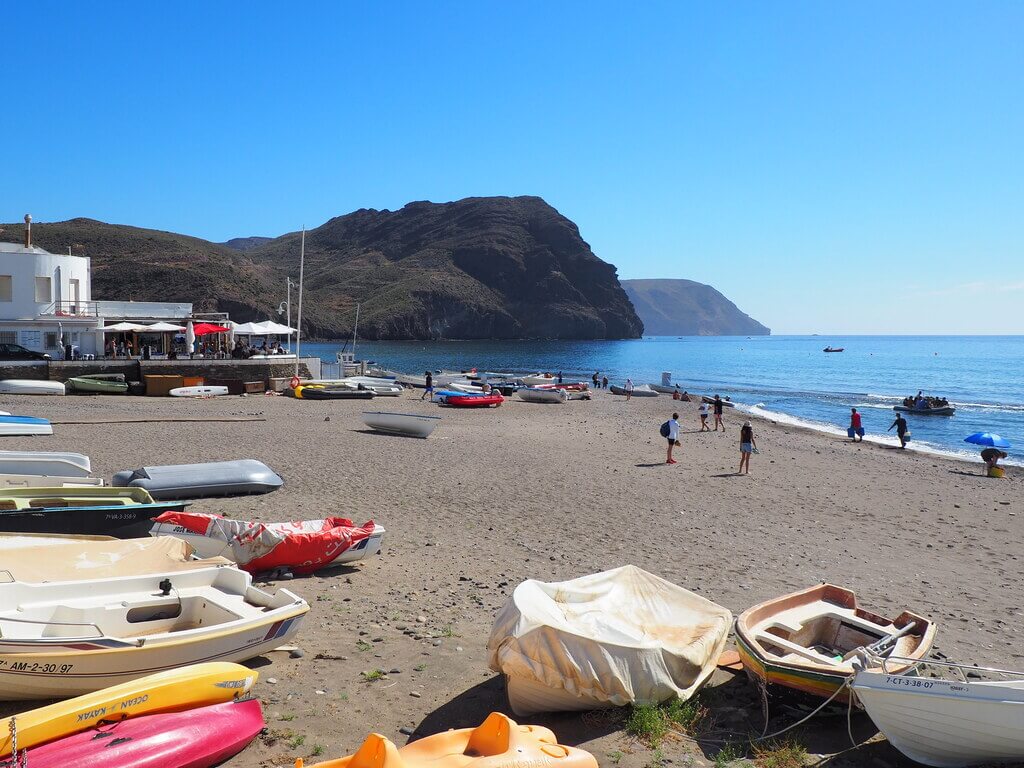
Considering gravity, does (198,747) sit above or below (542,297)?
below

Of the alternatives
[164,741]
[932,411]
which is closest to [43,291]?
[164,741]

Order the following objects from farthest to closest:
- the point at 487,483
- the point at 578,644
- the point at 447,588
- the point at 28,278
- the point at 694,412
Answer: the point at 694,412 → the point at 28,278 → the point at 487,483 → the point at 447,588 → the point at 578,644

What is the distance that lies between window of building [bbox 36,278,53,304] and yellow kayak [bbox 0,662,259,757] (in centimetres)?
3354

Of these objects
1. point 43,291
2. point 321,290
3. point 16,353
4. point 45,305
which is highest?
point 321,290

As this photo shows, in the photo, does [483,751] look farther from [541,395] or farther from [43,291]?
[541,395]

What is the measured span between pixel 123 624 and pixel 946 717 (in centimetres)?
693

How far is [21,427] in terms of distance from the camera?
19.3 metres

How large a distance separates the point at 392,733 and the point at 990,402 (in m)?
65.1

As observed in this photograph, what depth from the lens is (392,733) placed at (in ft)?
19.6

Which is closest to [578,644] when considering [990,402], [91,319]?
[91,319]

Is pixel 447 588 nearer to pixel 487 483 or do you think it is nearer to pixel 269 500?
pixel 269 500

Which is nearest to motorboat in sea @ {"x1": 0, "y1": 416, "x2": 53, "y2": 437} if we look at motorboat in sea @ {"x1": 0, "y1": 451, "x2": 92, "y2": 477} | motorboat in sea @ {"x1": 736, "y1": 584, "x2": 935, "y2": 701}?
motorboat in sea @ {"x1": 0, "y1": 451, "x2": 92, "y2": 477}

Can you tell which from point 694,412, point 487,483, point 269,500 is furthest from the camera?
point 694,412

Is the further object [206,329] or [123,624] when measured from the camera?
[206,329]
